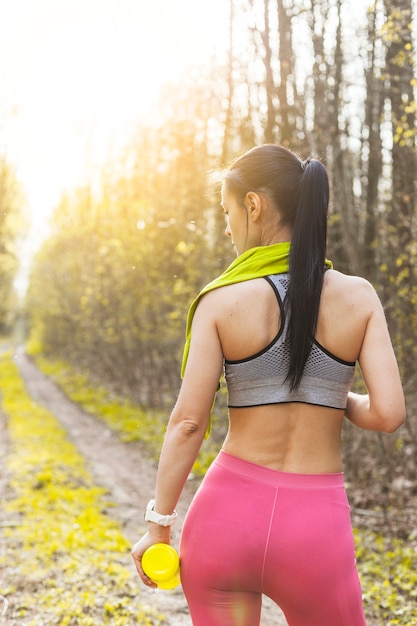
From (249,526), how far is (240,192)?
962 millimetres

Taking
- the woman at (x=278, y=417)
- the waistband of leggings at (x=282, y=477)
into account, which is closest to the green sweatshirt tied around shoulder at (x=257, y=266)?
the woman at (x=278, y=417)

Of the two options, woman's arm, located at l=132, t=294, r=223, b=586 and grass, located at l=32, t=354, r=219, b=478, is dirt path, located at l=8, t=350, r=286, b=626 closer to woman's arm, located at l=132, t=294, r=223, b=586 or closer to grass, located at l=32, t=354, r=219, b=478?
grass, located at l=32, t=354, r=219, b=478

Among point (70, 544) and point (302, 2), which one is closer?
point (70, 544)

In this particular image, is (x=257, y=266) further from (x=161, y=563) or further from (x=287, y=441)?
(x=161, y=563)

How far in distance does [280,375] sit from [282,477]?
282 mm

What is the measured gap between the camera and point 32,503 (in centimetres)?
744

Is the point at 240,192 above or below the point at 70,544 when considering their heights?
above

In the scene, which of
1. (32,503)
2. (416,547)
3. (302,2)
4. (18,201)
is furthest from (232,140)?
→ (18,201)

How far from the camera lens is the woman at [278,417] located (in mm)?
1820

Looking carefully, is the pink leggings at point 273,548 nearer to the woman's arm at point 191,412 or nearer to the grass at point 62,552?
the woman's arm at point 191,412

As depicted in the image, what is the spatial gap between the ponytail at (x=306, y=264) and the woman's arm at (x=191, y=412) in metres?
0.22

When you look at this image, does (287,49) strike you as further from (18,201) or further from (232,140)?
(18,201)

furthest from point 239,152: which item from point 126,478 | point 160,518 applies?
point 160,518

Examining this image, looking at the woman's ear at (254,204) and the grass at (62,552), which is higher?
the woman's ear at (254,204)
